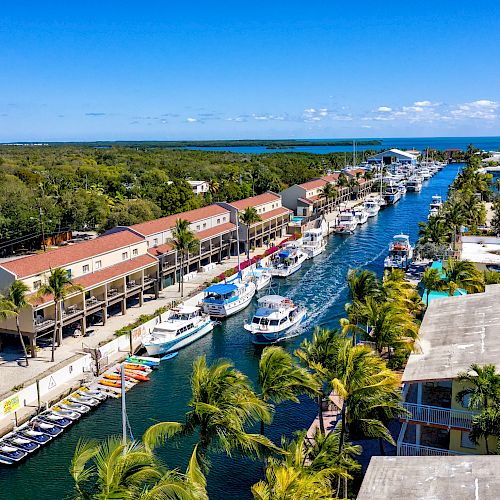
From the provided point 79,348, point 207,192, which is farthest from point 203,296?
point 207,192

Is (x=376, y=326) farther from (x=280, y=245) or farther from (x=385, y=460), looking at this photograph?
(x=280, y=245)

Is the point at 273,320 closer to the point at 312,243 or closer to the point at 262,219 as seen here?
the point at 312,243

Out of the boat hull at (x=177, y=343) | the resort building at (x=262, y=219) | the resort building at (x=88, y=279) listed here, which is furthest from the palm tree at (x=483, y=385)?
the resort building at (x=262, y=219)

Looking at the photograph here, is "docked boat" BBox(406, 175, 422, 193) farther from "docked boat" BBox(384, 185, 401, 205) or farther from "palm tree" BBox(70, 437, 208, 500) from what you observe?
"palm tree" BBox(70, 437, 208, 500)

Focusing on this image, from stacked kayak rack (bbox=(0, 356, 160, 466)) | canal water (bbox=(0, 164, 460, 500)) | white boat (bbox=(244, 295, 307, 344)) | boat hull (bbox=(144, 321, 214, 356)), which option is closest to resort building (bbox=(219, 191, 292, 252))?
canal water (bbox=(0, 164, 460, 500))

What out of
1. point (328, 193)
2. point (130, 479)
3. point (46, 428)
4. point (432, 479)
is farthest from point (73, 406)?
point (328, 193)

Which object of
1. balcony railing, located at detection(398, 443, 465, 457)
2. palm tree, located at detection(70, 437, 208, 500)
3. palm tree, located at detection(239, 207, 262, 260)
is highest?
palm tree, located at detection(70, 437, 208, 500)
